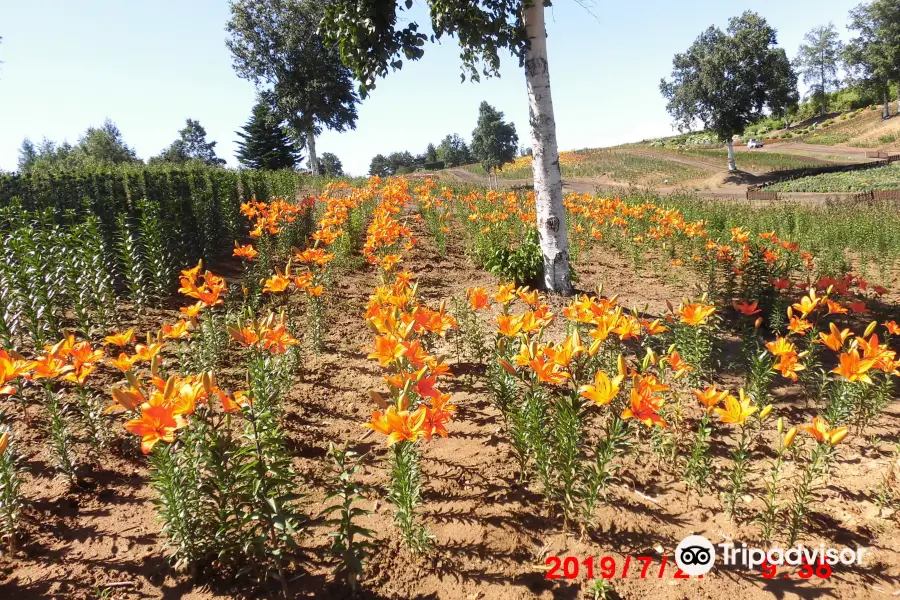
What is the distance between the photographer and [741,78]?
98.9 ft

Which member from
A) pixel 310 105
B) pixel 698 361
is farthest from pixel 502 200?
pixel 310 105

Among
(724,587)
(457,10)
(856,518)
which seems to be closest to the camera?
(724,587)

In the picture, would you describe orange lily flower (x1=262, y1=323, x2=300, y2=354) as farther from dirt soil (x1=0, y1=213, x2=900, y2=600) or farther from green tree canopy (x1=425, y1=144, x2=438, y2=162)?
Answer: green tree canopy (x1=425, y1=144, x2=438, y2=162)

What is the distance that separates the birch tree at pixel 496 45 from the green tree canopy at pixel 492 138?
93.6ft

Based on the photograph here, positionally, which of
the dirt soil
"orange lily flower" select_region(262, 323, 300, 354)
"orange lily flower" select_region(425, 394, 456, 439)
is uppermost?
"orange lily flower" select_region(262, 323, 300, 354)

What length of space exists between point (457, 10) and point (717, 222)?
738cm

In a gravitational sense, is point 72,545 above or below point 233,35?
below

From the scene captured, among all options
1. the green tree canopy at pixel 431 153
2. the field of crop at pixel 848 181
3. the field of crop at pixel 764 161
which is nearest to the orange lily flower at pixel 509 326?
the field of crop at pixel 848 181

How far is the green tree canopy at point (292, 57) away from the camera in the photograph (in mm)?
26922

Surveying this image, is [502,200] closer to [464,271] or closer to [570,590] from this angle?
[464,271]

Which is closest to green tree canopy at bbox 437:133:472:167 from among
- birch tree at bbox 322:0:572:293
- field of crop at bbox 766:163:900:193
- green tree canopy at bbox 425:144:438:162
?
green tree canopy at bbox 425:144:438:162

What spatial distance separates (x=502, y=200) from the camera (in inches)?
435

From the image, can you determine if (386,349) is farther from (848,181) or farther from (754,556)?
(848,181)

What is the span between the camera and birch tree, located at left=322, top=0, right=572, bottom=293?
5.54 meters
